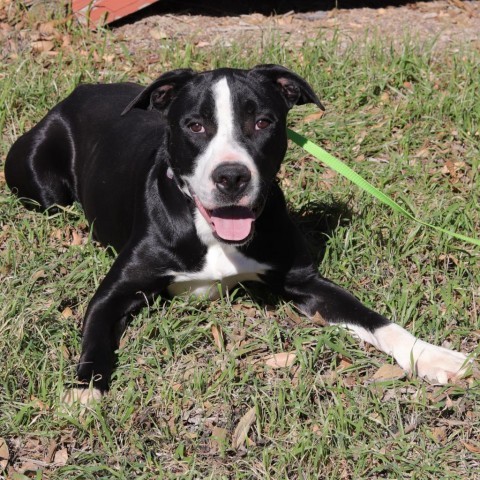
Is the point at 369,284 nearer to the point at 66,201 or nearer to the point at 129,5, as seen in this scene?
Answer: the point at 66,201

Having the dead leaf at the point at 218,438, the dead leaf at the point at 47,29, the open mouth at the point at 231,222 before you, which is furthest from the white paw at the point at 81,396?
the dead leaf at the point at 47,29

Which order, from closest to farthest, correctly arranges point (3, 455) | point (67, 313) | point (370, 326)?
point (3, 455), point (370, 326), point (67, 313)

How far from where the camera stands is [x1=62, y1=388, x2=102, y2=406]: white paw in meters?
3.79

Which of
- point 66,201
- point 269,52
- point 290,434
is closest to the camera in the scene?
point 290,434

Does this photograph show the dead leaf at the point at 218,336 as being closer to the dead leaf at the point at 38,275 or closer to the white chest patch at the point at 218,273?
the white chest patch at the point at 218,273

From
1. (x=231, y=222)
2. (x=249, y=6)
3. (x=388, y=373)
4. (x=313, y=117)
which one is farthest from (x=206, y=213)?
(x=249, y=6)

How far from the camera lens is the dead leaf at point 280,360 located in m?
4.11

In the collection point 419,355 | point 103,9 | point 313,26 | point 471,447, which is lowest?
point 471,447

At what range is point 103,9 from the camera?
22.8ft

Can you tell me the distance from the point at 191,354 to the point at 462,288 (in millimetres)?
1422

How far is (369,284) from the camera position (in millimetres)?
4723

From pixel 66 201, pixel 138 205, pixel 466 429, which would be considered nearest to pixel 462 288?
pixel 466 429

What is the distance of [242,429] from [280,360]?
49 cm

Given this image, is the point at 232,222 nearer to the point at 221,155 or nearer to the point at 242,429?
the point at 221,155
